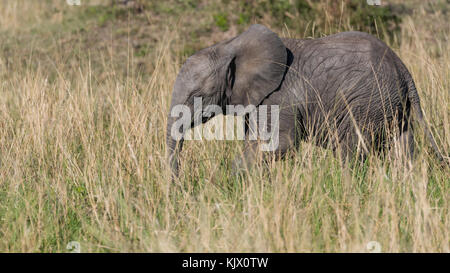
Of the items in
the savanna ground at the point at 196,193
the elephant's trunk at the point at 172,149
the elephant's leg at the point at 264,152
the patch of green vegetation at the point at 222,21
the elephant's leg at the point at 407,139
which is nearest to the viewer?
the savanna ground at the point at 196,193

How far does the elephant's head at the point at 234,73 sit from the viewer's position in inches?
192

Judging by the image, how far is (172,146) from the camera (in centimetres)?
485

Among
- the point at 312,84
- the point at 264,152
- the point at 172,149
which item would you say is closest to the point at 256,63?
the point at 312,84

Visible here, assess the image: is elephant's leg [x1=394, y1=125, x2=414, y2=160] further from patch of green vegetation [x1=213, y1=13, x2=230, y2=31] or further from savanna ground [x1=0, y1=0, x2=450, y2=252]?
patch of green vegetation [x1=213, y1=13, x2=230, y2=31]

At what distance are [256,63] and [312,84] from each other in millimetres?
453

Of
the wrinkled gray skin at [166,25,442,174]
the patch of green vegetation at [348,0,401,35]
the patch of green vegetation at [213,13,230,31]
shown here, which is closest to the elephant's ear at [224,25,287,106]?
the wrinkled gray skin at [166,25,442,174]

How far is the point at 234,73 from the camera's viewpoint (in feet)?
16.8

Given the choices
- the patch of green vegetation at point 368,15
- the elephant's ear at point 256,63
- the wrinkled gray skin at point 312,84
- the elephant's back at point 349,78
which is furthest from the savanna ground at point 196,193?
the patch of green vegetation at point 368,15

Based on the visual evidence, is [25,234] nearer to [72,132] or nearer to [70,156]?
[70,156]

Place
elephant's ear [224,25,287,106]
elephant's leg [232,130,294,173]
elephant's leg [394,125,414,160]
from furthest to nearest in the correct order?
elephant's leg [394,125,414,160]
elephant's ear [224,25,287,106]
elephant's leg [232,130,294,173]

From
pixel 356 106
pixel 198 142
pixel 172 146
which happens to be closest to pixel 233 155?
pixel 198 142

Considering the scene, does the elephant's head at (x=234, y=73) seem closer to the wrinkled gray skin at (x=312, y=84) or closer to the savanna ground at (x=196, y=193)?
the wrinkled gray skin at (x=312, y=84)

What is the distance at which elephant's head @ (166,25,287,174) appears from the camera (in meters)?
4.89
